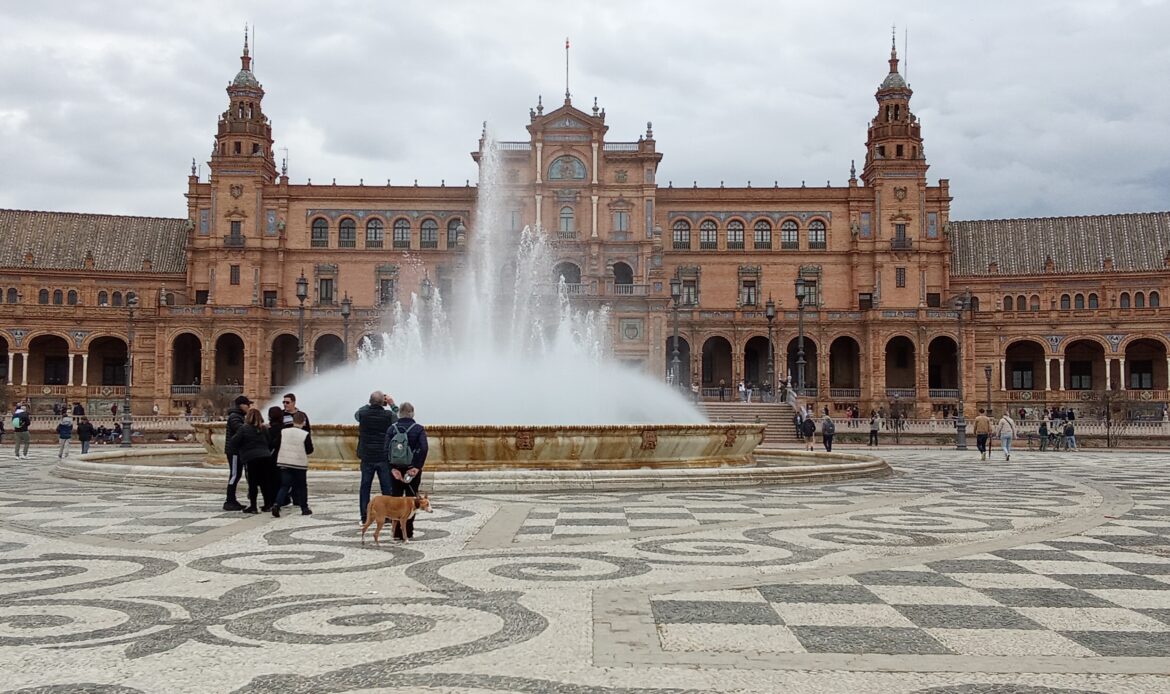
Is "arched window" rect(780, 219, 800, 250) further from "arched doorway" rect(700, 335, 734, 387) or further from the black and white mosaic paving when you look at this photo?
the black and white mosaic paving

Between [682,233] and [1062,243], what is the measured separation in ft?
94.8

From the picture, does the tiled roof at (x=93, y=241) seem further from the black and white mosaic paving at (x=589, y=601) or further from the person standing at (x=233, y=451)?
the black and white mosaic paving at (x=589, y=601)

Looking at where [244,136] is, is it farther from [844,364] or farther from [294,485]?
[294,485]

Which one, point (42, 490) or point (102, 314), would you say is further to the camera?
point (102, 314)

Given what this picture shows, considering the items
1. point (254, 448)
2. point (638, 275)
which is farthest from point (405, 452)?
point (638, 275)

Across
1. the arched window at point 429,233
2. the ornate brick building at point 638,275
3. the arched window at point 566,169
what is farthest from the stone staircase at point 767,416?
the arched window at point 429,233

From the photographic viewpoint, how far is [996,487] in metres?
18.1

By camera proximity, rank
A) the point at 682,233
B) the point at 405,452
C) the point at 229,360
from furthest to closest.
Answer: the point at 682,233, the point at 229,360, the point at 405,452

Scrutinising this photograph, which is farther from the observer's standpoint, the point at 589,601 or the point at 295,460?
the point at 295,460

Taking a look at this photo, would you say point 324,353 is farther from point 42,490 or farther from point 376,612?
point 376,612

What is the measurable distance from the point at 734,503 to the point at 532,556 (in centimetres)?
565

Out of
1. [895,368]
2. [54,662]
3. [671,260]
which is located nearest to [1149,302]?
[895,368]

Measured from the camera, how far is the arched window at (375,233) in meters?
69.2

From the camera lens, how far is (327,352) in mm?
65750
